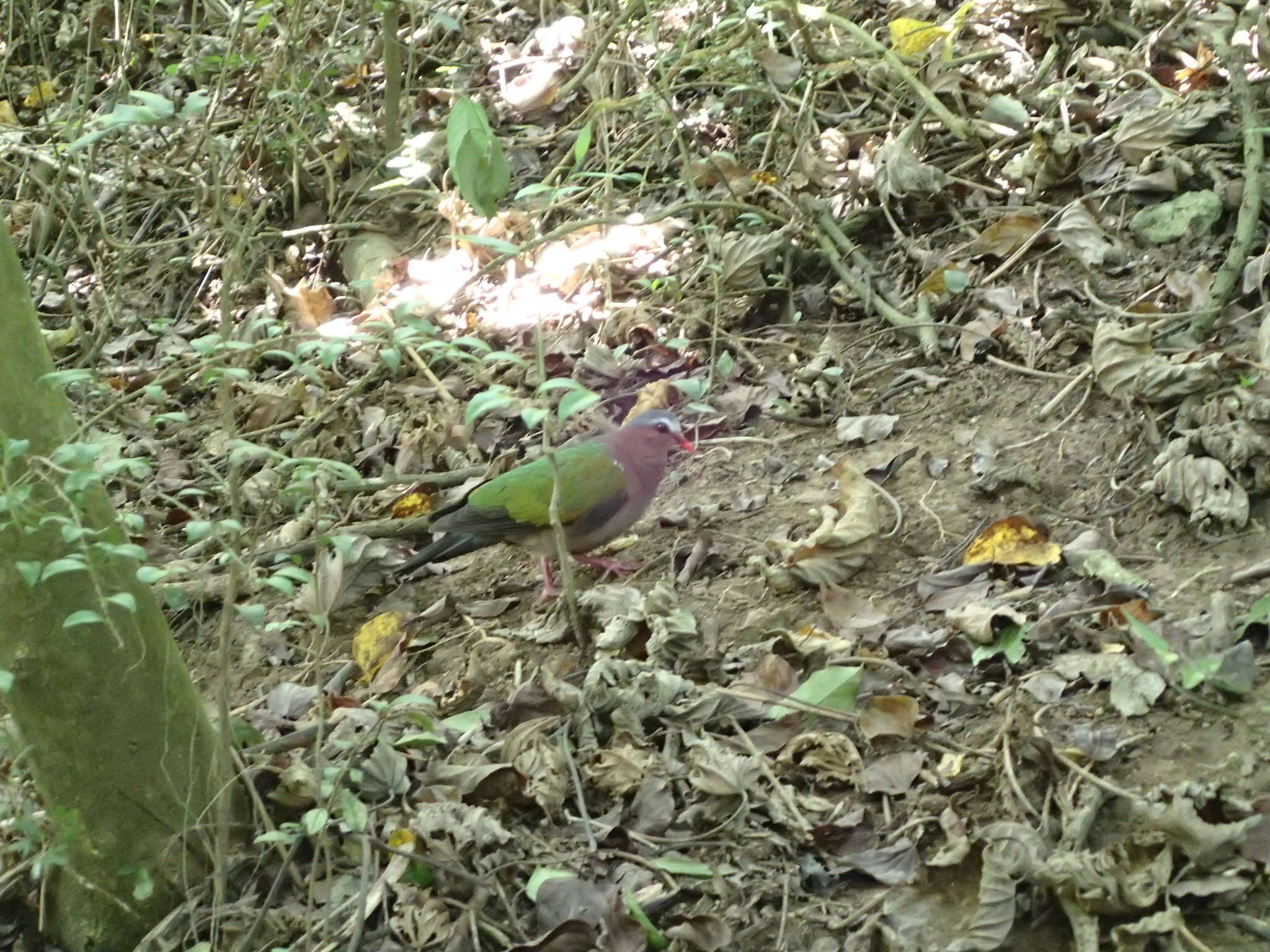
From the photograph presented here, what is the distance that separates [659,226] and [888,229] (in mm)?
1087

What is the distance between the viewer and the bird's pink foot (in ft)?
14.9

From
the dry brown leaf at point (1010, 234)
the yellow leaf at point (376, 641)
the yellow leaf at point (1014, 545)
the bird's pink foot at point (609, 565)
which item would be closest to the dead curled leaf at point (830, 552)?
the yellow leaf at point (1014, 545)

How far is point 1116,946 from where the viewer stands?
8.40ft

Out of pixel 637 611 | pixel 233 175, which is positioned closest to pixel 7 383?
pixel 637 611

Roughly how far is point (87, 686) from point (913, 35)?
15.8 feet

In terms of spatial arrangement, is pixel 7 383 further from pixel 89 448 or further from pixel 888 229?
pixel 888 229

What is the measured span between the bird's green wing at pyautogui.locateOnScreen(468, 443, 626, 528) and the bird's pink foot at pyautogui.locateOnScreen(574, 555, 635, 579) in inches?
8.9

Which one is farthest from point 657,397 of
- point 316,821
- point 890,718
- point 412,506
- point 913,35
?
point 316,821

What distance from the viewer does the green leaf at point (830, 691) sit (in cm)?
338

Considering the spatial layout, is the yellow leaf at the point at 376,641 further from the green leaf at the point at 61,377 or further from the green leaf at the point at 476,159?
the green leaf at the point at 61,377

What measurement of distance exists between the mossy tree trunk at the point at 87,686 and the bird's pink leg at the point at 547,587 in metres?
1.50

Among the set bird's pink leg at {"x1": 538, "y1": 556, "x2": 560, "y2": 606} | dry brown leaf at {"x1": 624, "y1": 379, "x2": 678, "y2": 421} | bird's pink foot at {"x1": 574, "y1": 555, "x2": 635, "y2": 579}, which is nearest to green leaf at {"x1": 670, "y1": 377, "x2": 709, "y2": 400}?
dry brown leaf at {"x1": 624, "y1": 379, "x2": 678, "y2": 421}

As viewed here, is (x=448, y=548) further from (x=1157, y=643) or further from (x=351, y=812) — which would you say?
(x=1157, y=643)

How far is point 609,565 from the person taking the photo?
456 centimetres
